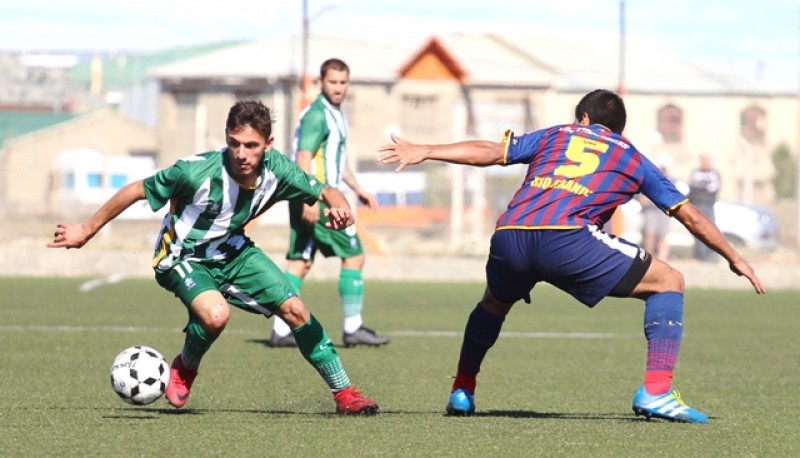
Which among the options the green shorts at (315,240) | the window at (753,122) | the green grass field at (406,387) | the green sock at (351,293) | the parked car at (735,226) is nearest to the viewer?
the green grass field at (406,387)

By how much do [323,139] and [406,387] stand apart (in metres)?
2.99

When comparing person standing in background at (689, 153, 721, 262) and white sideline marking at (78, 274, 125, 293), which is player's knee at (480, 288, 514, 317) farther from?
person standing in background at (689, 153, 721, 262)

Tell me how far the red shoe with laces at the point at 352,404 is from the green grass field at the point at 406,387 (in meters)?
0.09

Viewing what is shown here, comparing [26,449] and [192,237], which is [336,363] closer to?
[192,237]

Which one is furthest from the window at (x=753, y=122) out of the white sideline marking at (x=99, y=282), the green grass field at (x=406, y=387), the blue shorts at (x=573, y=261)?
the blue shorts at (x=573, y=261)

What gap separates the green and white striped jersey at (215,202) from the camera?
751 centimetres

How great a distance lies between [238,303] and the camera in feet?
25.6

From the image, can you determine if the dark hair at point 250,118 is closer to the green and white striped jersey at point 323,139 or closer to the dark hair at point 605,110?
the dark hair at point 605,110

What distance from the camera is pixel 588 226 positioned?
291 inches

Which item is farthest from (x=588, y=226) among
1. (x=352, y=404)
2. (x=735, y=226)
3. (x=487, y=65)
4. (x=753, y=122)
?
(x=753, y=122)

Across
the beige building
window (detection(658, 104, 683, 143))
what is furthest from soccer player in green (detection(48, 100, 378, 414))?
window (detection(658, 104, 683, 143))

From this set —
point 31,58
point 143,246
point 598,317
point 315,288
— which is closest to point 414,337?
point 598,317

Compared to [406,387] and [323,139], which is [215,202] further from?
[323,139]

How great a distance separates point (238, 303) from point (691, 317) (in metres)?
9.06
